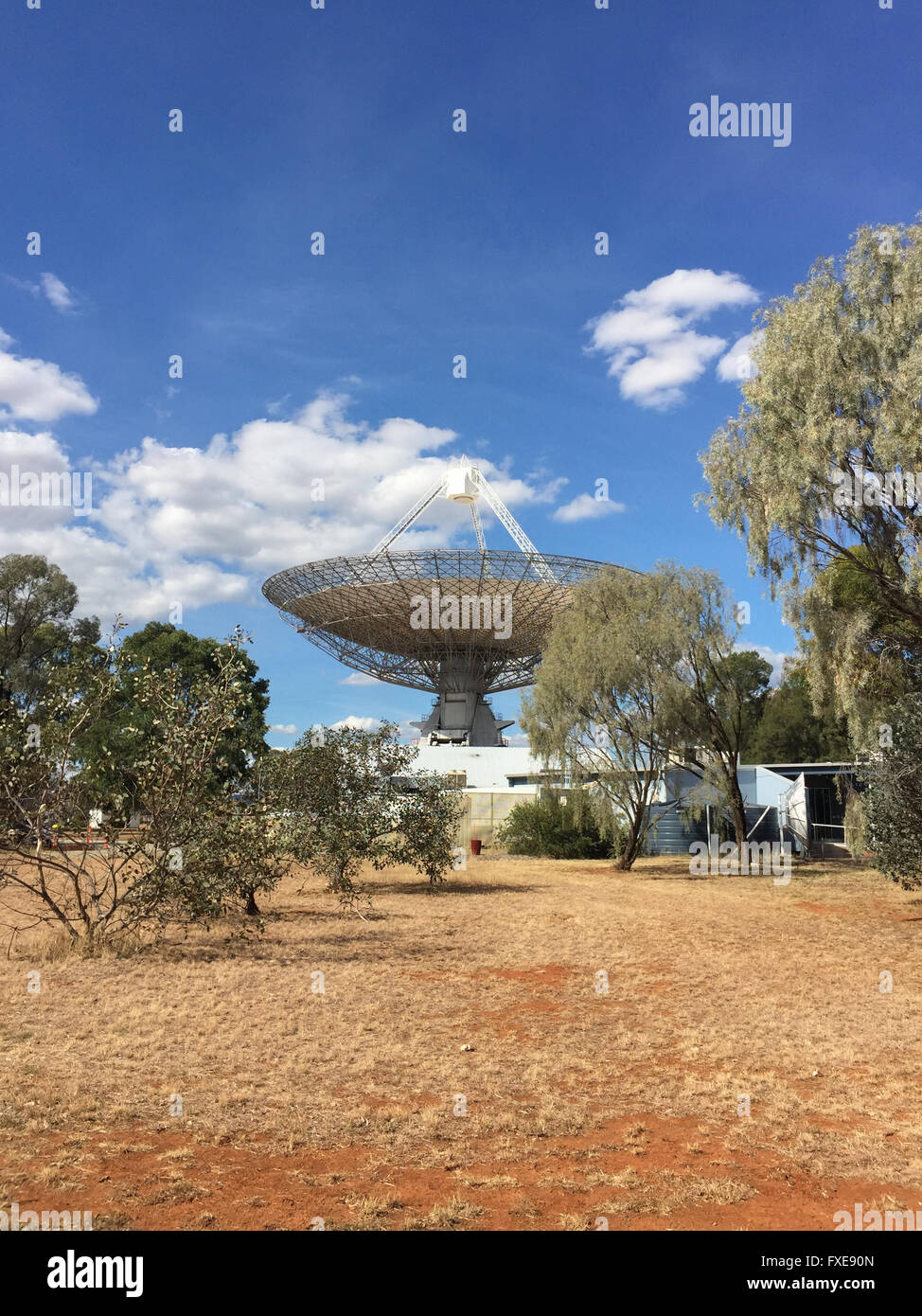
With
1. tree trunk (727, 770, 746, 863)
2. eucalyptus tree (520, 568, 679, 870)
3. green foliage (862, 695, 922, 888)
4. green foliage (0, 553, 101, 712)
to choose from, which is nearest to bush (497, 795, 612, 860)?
eucalyptus tree (520, 568, 679, 870)

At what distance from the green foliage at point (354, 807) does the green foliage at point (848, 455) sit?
863 centimetres

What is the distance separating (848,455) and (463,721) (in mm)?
35183

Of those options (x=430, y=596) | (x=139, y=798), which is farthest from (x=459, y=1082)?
(x=430, y=596)

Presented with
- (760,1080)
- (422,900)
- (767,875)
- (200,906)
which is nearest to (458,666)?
(767,875)

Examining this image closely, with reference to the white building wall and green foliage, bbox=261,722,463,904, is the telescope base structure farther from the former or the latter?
green foliage, bbox=261,722,463,904

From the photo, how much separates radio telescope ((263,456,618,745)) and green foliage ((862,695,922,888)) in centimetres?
2277

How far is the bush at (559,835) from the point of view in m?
30.5

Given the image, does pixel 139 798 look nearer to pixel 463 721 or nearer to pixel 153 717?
pixel 153 717

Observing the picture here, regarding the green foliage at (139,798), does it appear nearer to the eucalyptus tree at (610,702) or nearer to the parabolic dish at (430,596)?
the eucalyptus tree at (610,702)

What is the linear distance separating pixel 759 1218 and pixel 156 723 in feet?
30.0

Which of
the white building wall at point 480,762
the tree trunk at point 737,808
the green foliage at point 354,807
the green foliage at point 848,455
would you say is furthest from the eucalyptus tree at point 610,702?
the white building wall at point 480,762

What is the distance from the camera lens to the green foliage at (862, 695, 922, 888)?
558 inches

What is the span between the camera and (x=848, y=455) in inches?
557

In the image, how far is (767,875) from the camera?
2453 centimetres
